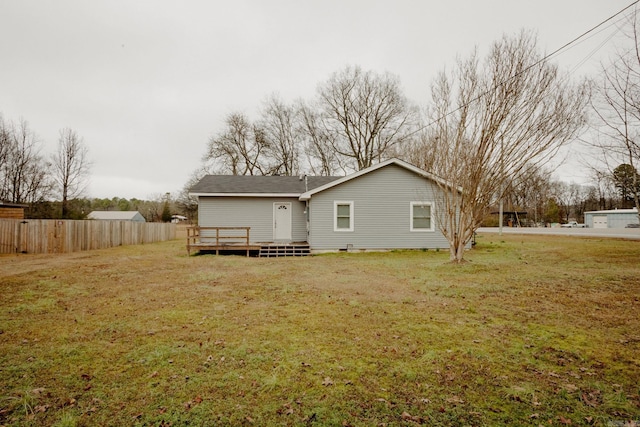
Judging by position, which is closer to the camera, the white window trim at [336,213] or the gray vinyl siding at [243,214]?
the white window trim at [336,213]

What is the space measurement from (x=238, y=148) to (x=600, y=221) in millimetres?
53515

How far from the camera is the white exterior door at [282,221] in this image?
713 inches

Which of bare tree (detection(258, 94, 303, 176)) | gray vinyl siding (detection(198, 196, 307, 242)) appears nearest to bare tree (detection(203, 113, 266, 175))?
bare tree (detection(258, 94, 303, 176))

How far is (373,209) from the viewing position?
16406 mm

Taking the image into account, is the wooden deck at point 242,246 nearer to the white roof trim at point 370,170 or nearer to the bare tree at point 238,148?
the white roof trim at point 370,170

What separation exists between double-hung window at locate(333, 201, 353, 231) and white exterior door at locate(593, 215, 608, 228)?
5117 cm

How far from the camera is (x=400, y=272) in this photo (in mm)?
10562

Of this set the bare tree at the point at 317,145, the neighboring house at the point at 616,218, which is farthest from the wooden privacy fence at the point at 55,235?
the neighboring house at the point at 616,218

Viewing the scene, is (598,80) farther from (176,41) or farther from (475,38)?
(176,41)

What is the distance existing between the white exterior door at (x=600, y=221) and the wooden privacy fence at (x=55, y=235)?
6167 cm

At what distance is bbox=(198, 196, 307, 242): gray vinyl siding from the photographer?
57.8ft

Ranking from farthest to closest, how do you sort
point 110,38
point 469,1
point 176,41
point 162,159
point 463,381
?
point 162,159 < point 176,41 < point 110,38 < point 469,1 < point 463,381

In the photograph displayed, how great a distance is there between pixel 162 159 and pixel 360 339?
41.3 m

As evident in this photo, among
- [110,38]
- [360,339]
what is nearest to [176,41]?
[110,38]
